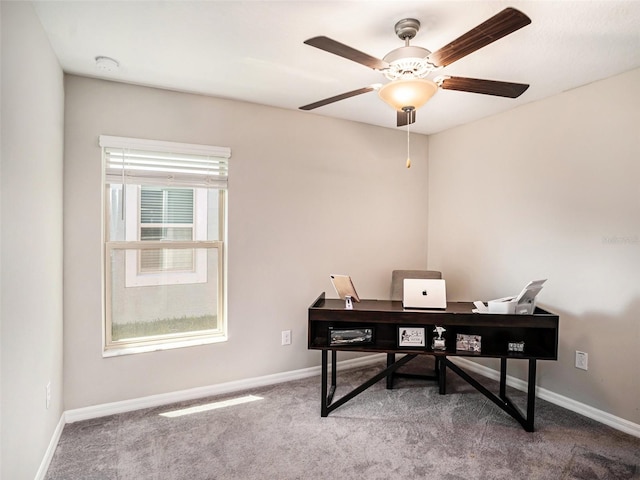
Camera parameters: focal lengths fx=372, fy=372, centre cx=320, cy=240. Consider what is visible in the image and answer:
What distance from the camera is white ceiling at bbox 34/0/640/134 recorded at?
5.99ft

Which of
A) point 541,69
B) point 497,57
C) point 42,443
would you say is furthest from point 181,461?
point 541,69

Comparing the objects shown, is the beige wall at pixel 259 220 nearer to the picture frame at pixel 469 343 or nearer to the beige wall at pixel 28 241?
the beige wall at pixel 28 241

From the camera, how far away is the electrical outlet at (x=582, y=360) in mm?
2732

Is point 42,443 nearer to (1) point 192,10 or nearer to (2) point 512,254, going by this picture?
(1) point 192,10

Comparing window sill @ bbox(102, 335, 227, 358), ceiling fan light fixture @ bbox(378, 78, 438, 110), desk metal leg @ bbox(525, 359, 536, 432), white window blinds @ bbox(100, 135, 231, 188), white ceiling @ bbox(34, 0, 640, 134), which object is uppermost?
white ceiling @ bbox(34, 0, 640, 134)

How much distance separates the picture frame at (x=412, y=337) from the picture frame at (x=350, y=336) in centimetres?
22

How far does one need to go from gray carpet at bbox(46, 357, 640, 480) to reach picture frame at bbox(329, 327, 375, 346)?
54 cm

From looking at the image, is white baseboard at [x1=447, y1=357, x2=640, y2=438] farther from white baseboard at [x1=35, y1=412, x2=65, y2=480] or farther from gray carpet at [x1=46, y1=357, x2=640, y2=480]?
white baseboard at [x1=35, y1=412, x2=65, y2=480]

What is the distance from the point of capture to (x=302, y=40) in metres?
2.14

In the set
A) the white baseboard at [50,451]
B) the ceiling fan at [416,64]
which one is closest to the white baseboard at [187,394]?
the white baseboard at [50,451]

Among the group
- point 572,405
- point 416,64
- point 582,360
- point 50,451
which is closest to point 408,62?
point 416,64

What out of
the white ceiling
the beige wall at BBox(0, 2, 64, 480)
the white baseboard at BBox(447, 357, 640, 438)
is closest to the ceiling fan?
the white ceiling

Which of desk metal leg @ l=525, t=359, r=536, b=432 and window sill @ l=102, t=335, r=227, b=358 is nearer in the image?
desk metal leg @ l=525, t=359, r=536, b=432

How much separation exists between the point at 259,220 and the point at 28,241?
5.54 ft
